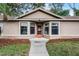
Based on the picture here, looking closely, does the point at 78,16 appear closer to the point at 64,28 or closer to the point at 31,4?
the point at 64,28

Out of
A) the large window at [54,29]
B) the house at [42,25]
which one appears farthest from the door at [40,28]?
the large window at [54,29]

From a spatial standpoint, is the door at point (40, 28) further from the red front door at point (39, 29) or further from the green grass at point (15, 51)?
the green grass at point (15, 51)

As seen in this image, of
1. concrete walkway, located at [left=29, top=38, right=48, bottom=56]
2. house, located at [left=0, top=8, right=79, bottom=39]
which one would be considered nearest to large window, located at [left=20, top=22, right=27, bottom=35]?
house, located at [left=0, top=8, right=79, bottom=39]

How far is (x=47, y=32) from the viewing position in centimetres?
468

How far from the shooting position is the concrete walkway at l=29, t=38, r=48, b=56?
4.66 metres

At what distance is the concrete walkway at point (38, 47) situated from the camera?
4660 millimetres

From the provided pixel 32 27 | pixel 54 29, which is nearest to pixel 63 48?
pixel 54 29

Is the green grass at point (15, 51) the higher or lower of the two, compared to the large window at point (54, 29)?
lower

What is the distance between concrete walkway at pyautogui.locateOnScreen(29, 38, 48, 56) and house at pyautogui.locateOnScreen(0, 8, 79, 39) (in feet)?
0.17

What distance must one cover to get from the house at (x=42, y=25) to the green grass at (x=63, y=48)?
2.7 inches

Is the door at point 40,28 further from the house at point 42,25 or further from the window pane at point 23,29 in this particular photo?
the window pane at point 23,29

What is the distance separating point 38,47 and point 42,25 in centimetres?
22

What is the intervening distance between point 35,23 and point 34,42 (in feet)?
0.61

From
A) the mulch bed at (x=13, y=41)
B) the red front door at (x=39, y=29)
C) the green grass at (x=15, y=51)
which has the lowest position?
the green grass at (x=15, y=51)
